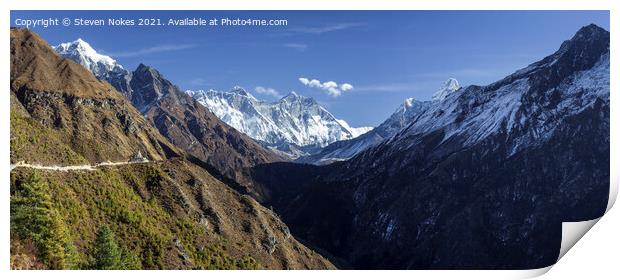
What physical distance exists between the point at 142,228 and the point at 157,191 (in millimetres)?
29610

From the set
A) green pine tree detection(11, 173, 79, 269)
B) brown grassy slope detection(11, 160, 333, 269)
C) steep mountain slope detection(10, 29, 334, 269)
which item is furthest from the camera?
brown grassy slope detection(11, 160, 333, 269)

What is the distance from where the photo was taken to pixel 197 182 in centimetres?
18512

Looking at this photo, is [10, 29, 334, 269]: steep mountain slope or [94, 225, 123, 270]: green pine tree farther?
[94, 225, 123, 270]: green pine tree

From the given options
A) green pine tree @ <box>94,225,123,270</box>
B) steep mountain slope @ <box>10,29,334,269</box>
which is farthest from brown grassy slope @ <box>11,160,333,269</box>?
green pine tree @ <box>94,225,123,270</box>

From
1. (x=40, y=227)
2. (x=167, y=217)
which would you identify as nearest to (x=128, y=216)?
(x=167, y=217)

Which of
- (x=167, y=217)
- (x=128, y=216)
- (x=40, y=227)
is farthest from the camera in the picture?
(x=167, y=217)

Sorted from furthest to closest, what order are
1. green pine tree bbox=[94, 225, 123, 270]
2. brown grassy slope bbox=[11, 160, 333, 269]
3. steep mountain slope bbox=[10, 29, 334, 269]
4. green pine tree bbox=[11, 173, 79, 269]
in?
1. brown grassy slope bbox=[11, 160, 333, 269]
2. green pine tree bbox=[94, 225, 123, 270]
3. steep mountain slope bbox=[10, 29, 334, 269]
4. green pine tree bbox=[11, 173, 79, 269]

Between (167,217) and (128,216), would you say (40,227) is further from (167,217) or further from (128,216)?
(167,217)

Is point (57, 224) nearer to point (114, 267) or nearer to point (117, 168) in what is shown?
point (114, 267)

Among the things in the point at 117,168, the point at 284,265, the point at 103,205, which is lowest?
the point at 284,265

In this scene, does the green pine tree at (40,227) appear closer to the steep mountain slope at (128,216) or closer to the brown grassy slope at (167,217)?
the steep mountain slope at (128,216)

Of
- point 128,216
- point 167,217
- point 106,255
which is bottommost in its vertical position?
point 106,255

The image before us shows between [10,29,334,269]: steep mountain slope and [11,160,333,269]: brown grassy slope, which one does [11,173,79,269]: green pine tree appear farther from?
[11,160,333,269]: brown grassy slope
